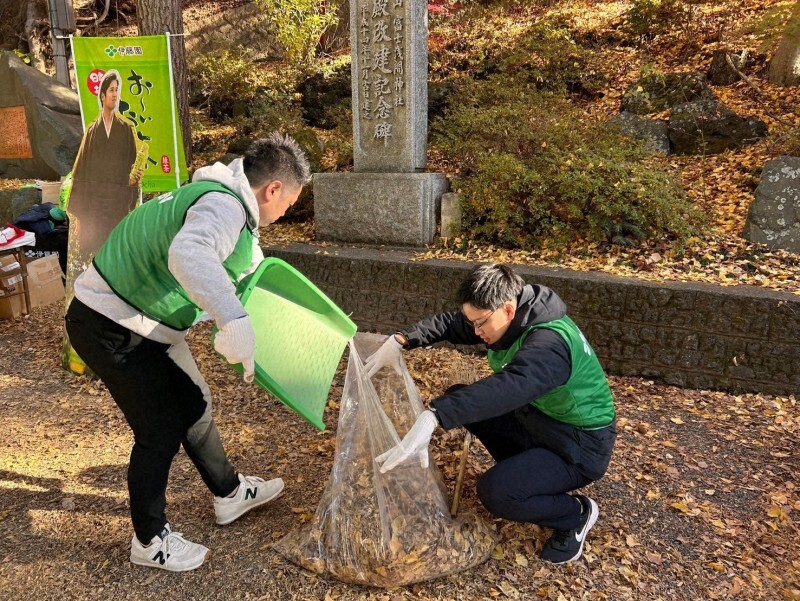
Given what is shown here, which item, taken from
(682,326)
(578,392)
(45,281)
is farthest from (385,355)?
(45,281)

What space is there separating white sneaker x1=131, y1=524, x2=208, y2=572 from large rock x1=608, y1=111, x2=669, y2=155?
19.6ft

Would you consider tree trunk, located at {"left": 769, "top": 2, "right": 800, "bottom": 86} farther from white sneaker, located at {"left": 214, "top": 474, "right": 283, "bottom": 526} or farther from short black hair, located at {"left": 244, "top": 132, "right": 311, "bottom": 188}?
white sneaker, located at {"left": 214, "top": 474, "right": 283, "bottom": 526}

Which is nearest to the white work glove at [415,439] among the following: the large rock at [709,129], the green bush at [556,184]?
the green bush at [556,184]

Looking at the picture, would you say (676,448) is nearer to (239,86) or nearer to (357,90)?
(357,90)

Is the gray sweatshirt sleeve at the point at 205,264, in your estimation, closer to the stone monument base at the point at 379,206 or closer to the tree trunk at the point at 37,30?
the stone monument base at the point at 379,206

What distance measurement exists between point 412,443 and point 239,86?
9.86m

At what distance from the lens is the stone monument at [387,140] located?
5138mm

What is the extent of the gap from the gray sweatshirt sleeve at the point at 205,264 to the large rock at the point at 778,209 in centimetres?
457

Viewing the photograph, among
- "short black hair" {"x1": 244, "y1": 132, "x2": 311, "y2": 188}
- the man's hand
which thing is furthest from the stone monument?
"short black hair" {"x1": 244, "y1": 132, "x2": 311, "y2": 188}

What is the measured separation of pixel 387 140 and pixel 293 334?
3.68m

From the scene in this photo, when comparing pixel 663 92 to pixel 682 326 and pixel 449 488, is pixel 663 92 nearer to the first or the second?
pixel 682 326

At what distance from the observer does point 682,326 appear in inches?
145

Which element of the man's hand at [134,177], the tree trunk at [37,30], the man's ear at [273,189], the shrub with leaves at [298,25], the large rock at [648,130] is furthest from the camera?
the tree trunk at [37,30]

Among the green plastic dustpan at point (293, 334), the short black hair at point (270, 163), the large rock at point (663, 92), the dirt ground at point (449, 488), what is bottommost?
the dirt ground at point (449, 488)
